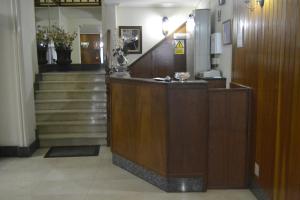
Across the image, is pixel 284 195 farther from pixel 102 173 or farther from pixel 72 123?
pixel 72 123

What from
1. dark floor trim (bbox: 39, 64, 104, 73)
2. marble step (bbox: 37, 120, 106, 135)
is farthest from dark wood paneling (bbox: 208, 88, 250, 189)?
Answer: dark floor trim (bbox: 39, 64, 104, 73)

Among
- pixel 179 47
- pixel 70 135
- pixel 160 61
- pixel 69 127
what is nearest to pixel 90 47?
pixel 160 61

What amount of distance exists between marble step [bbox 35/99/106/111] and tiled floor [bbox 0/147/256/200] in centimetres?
132

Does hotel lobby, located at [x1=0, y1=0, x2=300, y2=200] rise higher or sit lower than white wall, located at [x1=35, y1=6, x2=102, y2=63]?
lower

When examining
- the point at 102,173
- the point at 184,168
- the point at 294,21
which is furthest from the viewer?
the point at 102,173

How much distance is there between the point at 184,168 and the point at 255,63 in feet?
4.26

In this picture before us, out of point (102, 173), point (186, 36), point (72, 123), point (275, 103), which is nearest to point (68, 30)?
point (186, 36)

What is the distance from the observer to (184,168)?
3.19 metres

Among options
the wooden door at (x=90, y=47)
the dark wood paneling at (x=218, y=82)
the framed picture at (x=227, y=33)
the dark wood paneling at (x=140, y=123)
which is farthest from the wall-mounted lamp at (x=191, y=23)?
the wooden door at (x=90, y=47)

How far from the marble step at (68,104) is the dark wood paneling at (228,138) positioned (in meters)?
2.75

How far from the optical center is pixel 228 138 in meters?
3.20

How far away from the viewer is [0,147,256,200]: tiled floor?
3.12m

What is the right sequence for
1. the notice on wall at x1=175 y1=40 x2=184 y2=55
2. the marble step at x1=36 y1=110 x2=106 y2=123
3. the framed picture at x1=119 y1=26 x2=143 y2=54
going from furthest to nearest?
the framed picture at x1=119 y1=26 x2=143 y2=54, the notice on wall at x1=175 y1=40 x2=184 y2=55, the marble step at x1=36 y1=110 x2=106 y2=123

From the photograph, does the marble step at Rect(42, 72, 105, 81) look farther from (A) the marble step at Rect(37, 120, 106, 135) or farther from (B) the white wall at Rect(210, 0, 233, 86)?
(B) the white wall at Rect(210, 0, 233, 86)
